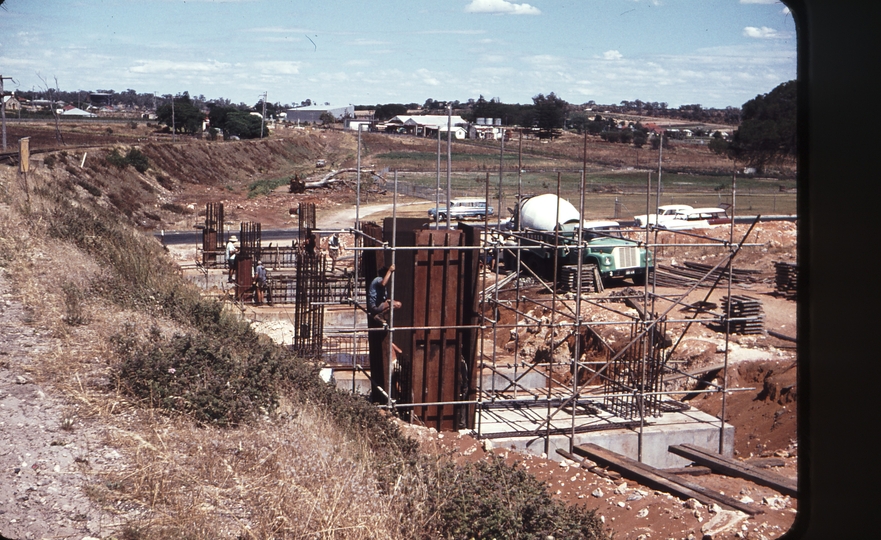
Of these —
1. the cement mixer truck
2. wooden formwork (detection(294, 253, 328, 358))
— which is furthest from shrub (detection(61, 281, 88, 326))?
the cement mixer truck

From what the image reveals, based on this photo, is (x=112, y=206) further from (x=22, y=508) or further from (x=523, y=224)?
(x=22, y=508)

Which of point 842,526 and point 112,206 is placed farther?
point 112,206

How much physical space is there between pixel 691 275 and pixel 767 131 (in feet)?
65.8

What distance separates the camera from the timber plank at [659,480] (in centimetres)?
861

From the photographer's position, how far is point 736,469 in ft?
33.2

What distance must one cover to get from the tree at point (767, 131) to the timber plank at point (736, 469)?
26217 millimetres

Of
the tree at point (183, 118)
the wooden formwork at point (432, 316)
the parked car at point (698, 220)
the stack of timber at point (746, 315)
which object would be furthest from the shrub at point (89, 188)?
the tree at point (183, 118)

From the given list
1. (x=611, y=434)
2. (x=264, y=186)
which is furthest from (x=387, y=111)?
(x=611, y=434)

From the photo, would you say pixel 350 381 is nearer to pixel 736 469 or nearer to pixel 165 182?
pixel 736 469

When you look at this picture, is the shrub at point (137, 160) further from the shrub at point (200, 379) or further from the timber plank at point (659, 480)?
the timber plank at point (659, 480)

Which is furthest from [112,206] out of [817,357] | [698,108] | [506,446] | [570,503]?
[698,108]

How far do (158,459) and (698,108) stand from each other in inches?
3052

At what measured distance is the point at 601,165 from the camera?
5141cm

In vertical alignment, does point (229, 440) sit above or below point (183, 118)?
below
